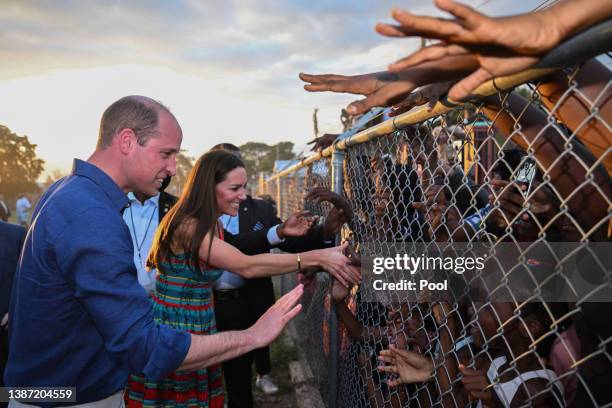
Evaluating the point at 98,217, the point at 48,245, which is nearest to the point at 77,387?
the point at 48,245

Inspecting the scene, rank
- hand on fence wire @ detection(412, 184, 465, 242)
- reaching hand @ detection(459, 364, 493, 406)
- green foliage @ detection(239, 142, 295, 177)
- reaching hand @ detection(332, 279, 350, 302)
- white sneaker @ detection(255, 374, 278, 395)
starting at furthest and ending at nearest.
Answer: green foliage @ detection(239, 142, 295, 177) → white sneaker @ detection(255, 374, 278, 395) → reaching hand @ detection(332, 279, 350, 302) → hand on fence wire @ detection(412, 184, 465, 242) → reaching hand @ detection(459, 364, 493, 406)

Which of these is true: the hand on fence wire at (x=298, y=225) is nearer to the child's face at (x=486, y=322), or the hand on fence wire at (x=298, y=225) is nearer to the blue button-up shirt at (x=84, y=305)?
the blue button-up shirt at (x=84, y=305)

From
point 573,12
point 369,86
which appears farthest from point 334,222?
point 573,12

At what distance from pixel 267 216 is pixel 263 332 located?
266 cm

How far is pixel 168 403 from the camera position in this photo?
2711mm

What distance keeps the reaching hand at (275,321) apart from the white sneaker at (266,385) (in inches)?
124

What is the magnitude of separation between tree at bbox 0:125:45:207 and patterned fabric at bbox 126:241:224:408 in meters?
51.6

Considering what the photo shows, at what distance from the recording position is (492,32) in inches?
28.5

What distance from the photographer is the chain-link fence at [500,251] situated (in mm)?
1054

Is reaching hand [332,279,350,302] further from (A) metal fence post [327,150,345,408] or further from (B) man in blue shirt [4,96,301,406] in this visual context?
(B) man in blue shirt [4,96,301,406]

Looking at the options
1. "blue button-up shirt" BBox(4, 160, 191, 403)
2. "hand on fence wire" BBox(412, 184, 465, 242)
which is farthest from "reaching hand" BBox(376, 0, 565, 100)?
"blue button-up shirt" BBox(4, 160, 191, 403)

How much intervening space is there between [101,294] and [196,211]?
4.04ft

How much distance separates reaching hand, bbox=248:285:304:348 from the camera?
6.24 feet

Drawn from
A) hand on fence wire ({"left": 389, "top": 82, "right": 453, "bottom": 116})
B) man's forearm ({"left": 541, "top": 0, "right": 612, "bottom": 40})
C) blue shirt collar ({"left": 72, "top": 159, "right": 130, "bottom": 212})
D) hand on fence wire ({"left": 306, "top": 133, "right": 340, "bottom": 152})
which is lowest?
man's forearm ({"left": 541, "top": 0, "right": 612, "bottom": 40})
